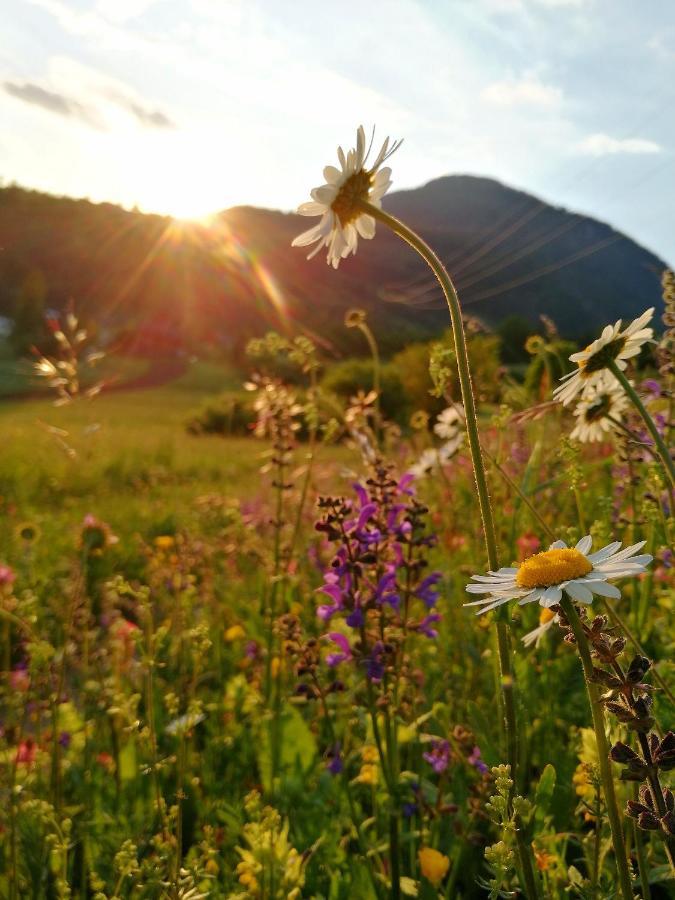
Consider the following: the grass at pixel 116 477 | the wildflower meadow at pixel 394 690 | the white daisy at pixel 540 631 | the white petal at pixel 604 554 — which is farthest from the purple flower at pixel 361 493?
the grass at pixel 116 477

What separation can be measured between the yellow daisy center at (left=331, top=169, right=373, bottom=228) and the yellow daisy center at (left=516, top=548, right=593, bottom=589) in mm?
552

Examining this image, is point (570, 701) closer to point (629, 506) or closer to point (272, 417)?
point (629, 506)

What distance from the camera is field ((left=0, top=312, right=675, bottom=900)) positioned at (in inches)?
46.1

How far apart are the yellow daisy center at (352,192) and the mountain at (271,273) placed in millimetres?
22594

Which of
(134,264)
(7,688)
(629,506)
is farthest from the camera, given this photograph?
(134,264)

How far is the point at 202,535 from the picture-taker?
15.2 feet

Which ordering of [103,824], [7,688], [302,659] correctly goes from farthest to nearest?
[7,688]
[103,824]
[302,659]

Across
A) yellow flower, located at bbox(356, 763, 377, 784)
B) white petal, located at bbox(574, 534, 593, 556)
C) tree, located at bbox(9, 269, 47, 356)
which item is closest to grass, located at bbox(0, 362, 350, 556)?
yellow flower, located at bbox(356, 763, 377, 784)

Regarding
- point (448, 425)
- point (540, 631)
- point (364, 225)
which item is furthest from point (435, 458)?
point (540, 631)

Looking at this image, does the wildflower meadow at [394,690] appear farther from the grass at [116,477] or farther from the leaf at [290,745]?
the grass at [116,477]

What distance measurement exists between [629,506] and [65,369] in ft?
6.13

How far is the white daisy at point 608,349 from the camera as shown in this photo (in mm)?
1070

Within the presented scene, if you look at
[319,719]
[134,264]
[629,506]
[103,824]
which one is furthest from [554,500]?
[134,264]

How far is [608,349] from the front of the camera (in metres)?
1.10
